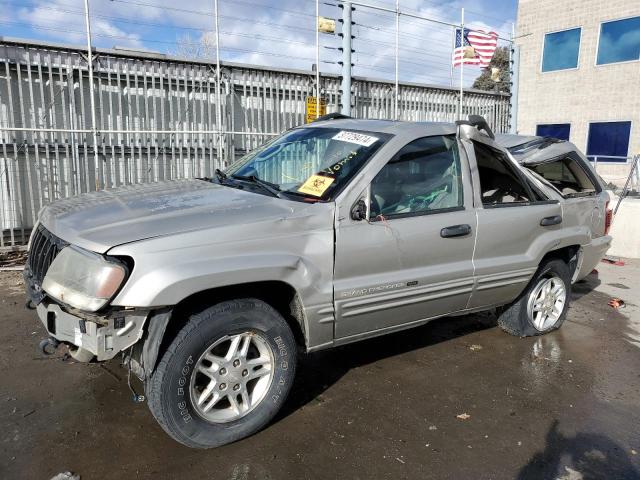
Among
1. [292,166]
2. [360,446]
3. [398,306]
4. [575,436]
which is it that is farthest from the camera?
[292,166]

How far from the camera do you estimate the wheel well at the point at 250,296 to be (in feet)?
9.18

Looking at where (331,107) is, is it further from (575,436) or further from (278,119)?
(575,436)

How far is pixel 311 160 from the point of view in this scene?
3799mm

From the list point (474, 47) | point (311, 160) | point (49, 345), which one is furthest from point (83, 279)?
point (474, 47)

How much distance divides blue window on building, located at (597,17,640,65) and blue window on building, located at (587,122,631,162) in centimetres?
195

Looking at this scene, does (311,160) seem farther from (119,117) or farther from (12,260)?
(119,117)

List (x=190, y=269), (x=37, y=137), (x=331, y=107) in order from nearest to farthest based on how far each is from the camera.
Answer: (x=190, y=269) < (x=37, y=137) < (x=331, y=107)

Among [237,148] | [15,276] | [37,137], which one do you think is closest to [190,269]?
[15,276]

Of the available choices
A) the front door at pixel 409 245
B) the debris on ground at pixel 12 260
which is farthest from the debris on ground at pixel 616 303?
the debris on ground at pixel 12 260

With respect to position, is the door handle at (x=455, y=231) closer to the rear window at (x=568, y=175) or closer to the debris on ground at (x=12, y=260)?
the rear window at (x=568, y=175)

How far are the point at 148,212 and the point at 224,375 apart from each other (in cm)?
101

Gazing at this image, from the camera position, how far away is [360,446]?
305cm

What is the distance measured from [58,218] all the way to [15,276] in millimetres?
3805

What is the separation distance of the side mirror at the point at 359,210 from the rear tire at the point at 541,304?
7.25 ft
